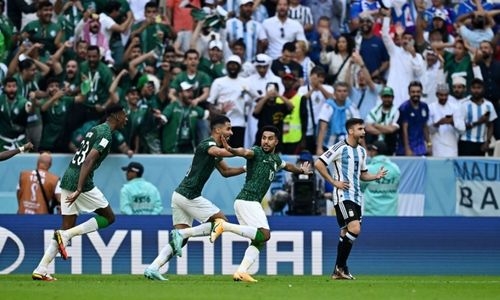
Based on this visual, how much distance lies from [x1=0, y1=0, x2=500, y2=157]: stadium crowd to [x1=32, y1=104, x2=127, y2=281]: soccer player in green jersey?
5.53 meters

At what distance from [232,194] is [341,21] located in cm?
524

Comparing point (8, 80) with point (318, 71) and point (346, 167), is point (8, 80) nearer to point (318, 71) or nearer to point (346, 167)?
point (318, 71)

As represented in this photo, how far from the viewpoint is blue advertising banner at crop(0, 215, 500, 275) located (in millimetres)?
Answer: 23281

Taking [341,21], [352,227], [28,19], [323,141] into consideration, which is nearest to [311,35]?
[341,21]

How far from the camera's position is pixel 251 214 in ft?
63.0

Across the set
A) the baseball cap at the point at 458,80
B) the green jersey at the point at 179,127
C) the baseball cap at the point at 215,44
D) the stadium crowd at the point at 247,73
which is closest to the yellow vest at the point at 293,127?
the stadium crowd at the point at 247,73

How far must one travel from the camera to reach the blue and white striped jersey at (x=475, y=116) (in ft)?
86.2

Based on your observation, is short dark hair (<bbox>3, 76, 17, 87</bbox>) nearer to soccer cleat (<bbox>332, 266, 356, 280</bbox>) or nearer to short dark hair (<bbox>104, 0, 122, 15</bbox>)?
short dark hair (<bbox>104, 0, 122, 15</bbox>)

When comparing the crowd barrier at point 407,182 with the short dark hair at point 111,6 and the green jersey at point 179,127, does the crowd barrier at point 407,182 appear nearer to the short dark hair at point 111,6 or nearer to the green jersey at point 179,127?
the green jersey at point 179,127

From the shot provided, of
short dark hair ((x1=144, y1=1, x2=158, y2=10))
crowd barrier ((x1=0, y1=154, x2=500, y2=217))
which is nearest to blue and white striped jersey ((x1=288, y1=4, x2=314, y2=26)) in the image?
short dark hair ((x1=144, y1=1, x2=158, y2=10))

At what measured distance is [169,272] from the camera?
23453mm

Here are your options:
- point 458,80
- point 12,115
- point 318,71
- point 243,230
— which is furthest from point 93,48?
point 243,230

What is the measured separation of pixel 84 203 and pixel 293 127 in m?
6.86

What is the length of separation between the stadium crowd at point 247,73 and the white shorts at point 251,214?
5.86 metres
